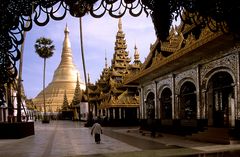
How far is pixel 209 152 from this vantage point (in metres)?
14.5

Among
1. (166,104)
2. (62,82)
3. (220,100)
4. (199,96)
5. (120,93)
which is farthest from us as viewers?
(62,82)

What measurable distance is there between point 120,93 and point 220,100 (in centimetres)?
2772

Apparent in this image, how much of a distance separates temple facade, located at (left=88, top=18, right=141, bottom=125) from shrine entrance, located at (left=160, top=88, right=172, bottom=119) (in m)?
14.4

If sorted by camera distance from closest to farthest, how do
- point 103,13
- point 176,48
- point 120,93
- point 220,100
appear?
point 103,13 < point 220,100 < point 176,48 < point 120,93

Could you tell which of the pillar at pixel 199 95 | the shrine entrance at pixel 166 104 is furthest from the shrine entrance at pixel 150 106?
the pillar at pixel 199 95

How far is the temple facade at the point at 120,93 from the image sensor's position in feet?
154

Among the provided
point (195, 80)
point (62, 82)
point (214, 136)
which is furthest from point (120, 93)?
point (62, 82)

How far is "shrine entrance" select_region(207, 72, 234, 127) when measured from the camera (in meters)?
20.5

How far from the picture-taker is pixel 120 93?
48.9 meters

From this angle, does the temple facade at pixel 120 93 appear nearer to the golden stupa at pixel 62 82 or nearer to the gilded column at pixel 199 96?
the gilded column at pixel 199 96

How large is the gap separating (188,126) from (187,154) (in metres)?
A: 8.89

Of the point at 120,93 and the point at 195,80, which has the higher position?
the point at 195,80

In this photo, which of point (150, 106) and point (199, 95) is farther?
point (150, 106)

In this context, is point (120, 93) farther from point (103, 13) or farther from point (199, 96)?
point (103, 13)
